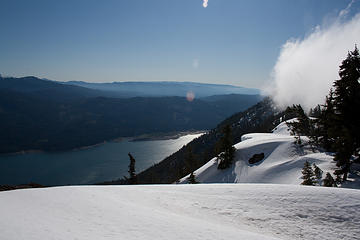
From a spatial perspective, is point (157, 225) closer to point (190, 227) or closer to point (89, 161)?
point (190, 227)

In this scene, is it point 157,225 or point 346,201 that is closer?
point 157,225

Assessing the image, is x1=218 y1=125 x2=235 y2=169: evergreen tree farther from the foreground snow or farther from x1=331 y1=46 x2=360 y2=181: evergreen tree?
the foreground snow

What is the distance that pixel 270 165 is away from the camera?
37000 millimetres

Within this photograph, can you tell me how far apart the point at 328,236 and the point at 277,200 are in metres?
2.87

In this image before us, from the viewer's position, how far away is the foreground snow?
6.76 m

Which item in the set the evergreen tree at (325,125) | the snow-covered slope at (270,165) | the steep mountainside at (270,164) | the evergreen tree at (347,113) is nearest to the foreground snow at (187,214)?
the evergreen tree at (347,113)

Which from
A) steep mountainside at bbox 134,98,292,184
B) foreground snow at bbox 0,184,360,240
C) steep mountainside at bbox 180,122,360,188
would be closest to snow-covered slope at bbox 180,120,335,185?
steep mountainside at bbox 180,122,360,188

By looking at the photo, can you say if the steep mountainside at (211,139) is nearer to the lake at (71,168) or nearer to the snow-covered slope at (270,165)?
the lake at (71,168)

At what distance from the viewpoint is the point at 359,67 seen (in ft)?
82.9

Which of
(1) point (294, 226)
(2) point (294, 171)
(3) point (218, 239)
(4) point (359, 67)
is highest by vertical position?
(4) point (359, 67)

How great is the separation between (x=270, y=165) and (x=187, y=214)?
3185cm

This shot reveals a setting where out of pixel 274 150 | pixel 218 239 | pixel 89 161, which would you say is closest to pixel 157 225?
pixel 218 239

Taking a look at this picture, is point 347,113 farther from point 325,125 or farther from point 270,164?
point 270,164

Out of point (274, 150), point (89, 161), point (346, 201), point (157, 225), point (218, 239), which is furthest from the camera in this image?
point (89, 161)
